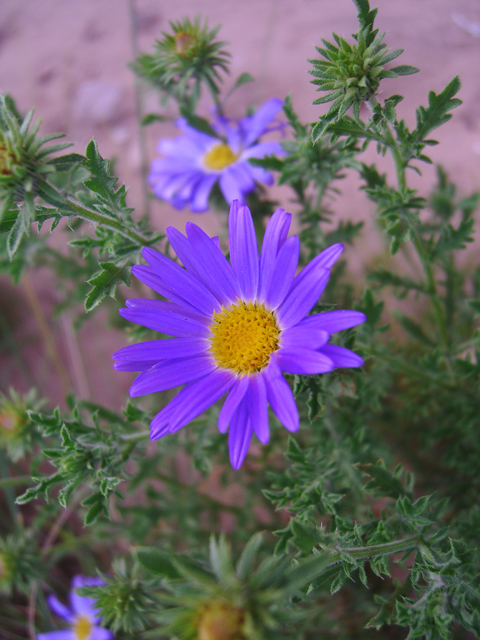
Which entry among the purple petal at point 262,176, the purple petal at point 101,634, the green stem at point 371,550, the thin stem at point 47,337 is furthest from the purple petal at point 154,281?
the thin stem at point 47,337

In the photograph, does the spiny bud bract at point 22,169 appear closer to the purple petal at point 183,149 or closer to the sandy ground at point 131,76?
the purple petal at point 183,149

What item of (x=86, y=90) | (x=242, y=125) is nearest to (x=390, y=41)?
(x=242, y=125)

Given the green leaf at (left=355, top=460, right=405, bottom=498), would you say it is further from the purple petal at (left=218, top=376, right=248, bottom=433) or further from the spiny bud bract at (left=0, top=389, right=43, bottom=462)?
the spiny bud bract at (left=0, top=389, right=43, bottom=462)

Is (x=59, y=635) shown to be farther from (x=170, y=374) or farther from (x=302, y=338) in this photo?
(x=302, y=338)

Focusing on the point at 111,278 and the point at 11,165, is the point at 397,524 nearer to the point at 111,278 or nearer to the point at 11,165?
the point at 111,278

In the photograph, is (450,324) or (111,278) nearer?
(111,278)

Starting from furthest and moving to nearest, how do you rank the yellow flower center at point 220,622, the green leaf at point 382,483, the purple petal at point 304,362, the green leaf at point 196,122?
the green leaf at point 196,122
the green leaf at point 382,483
the purple petal at point 304,362
the yellow flower center at point 220,622

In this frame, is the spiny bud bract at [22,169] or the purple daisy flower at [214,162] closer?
the spiny bud bract at [22,169]
